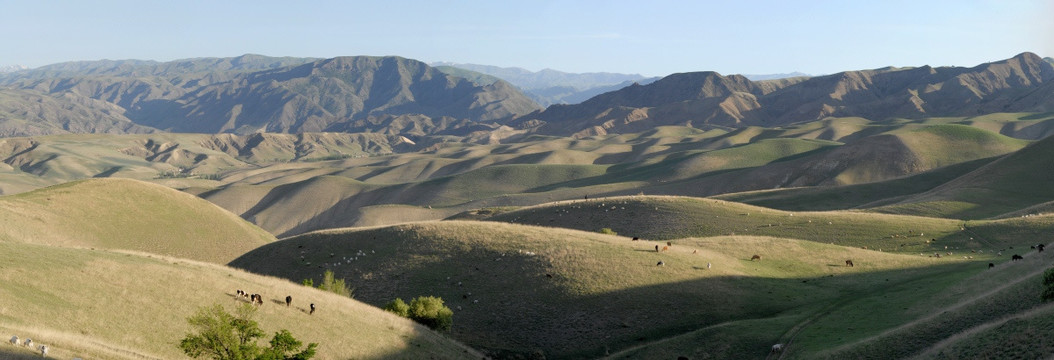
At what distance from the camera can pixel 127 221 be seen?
10338 centimetres

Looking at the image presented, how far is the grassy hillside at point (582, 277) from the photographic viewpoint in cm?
4609

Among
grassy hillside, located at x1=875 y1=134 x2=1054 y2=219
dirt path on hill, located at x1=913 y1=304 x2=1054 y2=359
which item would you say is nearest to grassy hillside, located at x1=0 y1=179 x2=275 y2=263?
dirt path on hill, located at x1=913 y1=304 x2=1054 y2=359

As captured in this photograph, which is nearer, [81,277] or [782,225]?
[81,277]

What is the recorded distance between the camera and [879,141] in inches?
7776

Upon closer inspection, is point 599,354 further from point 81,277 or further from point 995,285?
point 81,277

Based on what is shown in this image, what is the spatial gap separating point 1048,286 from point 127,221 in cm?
10639

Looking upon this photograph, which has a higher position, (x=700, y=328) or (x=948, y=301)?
(x=948, y=301)

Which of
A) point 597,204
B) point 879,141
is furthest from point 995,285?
point 879,141

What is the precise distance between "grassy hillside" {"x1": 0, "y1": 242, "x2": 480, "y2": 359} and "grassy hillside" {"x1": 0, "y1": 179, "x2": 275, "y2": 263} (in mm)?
49538

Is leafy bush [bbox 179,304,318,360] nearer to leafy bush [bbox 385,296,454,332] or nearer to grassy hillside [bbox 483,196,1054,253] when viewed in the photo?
leafy bush [bbox 385,296,454,332]

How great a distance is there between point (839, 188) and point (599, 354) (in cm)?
10246

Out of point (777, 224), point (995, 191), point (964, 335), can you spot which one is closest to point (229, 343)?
point (964, 335)

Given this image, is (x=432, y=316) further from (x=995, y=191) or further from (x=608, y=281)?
(x=995, y=191)

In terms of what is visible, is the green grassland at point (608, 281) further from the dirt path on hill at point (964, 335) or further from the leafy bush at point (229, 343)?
the leafy bush at point (229, 343)
